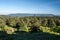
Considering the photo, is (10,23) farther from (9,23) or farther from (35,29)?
(35,29)

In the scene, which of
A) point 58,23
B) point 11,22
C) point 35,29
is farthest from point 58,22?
point 35,29

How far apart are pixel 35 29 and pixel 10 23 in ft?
85.0

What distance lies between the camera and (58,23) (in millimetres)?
61062

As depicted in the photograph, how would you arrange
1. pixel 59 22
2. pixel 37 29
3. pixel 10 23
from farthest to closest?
pixel 59 22, pixel 10 23, pixel 37 29

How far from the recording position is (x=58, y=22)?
61.1m

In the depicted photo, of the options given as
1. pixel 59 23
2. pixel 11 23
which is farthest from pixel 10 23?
pixel 59 23

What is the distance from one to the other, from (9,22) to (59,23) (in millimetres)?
21905

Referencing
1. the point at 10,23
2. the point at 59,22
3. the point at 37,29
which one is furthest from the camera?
the point at 59,22

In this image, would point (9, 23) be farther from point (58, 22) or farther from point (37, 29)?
point (37, 29)

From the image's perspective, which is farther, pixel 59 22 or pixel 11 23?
pixel 59 22

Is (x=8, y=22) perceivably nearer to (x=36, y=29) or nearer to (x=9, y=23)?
Result: (x=9, y=23)

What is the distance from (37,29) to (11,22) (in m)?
27.1

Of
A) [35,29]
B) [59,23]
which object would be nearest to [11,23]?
[59,23]

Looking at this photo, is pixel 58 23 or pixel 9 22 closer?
pixel 9 22
